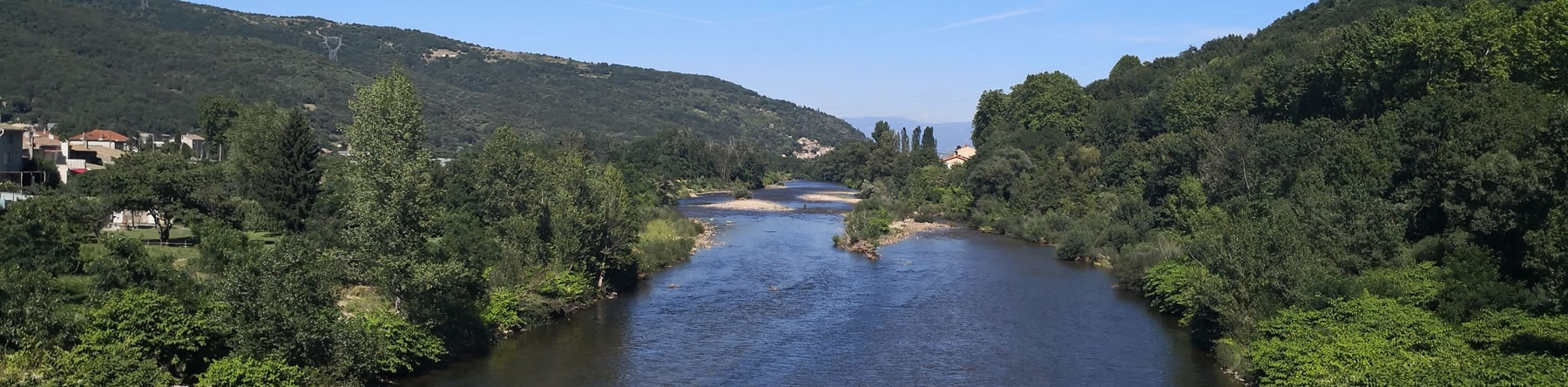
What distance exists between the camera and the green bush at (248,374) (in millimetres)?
22828

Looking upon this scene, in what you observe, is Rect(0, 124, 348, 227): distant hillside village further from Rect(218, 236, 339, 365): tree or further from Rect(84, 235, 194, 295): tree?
Rect(218, 236, 339, 365): tree

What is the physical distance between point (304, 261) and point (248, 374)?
313cm

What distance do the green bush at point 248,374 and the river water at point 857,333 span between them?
3.84 m

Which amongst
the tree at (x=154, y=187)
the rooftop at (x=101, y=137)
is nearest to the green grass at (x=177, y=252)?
the tree at (x=154, y=187)

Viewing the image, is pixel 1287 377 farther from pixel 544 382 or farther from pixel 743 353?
pixel 544 382

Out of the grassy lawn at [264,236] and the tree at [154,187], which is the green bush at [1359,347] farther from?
the tree at [154,187]

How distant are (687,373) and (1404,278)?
60.3 feet

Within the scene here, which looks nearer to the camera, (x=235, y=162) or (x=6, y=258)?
(x=6, y=258)

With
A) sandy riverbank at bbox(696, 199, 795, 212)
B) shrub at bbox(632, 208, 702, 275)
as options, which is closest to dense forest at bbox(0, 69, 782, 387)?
shrub at bbox(632, 208, 702, 275)

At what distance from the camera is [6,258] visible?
25781 millimetres

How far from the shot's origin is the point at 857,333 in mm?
34344

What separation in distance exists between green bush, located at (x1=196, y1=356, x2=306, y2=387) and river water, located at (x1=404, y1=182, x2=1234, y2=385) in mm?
3844

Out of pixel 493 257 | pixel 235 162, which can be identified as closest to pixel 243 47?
pixel 235 162

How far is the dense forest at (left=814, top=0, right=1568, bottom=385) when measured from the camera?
24938mm
